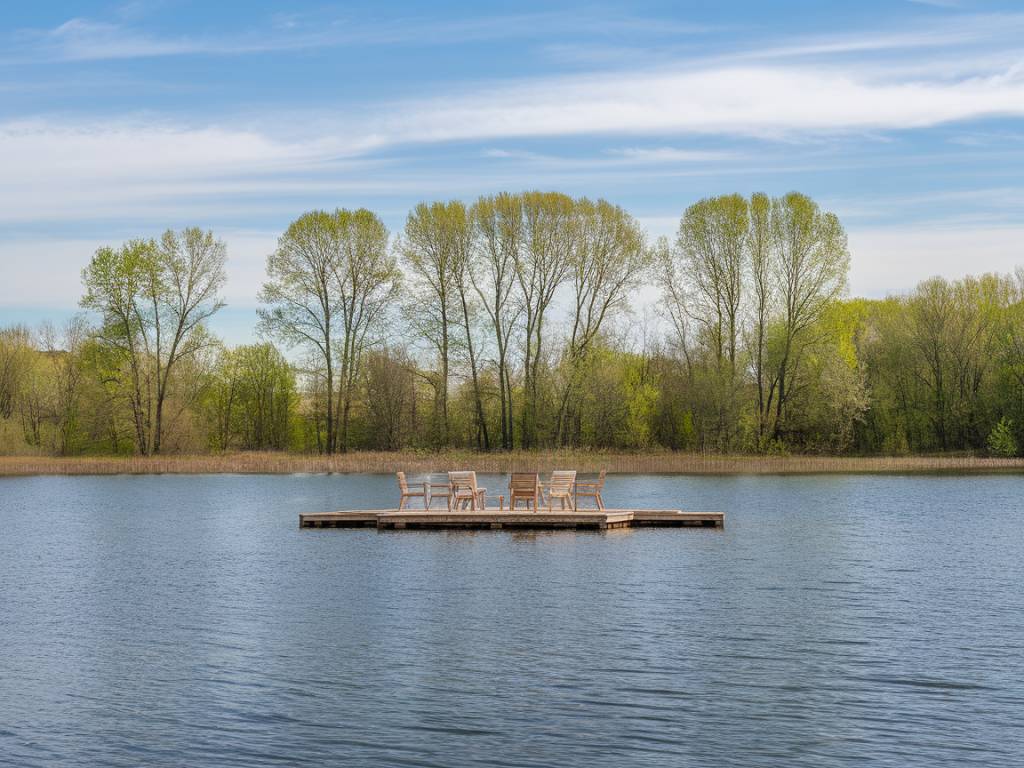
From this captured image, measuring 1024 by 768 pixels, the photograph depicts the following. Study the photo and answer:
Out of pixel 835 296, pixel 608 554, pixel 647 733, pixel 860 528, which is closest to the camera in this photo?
pixel 647 733

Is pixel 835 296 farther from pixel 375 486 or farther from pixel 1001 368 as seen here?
pixel 375 486

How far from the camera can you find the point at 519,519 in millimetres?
31016

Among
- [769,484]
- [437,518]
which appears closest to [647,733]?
[437,518]

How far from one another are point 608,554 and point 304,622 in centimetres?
924

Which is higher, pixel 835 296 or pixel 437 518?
pixel 835 296

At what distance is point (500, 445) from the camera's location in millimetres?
66062

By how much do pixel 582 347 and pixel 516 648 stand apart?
161 ft

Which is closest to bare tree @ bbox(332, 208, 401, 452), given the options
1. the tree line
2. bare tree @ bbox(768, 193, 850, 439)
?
the tree line

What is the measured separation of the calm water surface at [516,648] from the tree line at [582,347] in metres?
33.2

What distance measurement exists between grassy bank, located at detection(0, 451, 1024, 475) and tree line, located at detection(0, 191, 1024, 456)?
3892 mm

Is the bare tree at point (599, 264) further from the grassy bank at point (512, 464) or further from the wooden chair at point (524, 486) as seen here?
the wooden chair at point (524, 486)

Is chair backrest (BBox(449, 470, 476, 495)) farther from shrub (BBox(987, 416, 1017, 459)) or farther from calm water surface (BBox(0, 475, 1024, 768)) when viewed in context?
shrub (BBox(987, 416, 1017, 459))

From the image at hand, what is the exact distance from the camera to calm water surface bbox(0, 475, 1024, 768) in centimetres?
1222

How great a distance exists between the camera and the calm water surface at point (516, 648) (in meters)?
12.2
